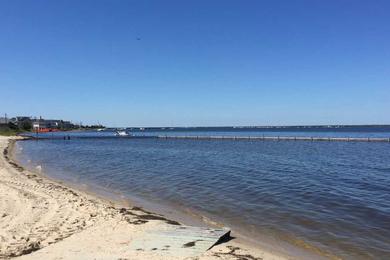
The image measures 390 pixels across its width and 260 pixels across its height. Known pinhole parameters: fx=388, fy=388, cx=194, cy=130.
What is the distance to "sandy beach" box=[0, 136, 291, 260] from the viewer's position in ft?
32.3

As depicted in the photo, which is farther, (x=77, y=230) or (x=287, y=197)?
(x=287, y=197)

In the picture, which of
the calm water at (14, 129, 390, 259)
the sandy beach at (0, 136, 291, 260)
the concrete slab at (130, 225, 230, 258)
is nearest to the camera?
the sandy beach at (0, 136, 291, 260)

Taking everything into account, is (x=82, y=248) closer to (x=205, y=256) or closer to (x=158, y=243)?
(x=158, y=243)

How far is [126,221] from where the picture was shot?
13.7m

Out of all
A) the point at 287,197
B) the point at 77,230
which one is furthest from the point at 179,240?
the point at 287,197

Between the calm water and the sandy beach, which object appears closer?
the sandy beach

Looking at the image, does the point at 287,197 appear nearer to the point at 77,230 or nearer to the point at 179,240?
the point at 179,240

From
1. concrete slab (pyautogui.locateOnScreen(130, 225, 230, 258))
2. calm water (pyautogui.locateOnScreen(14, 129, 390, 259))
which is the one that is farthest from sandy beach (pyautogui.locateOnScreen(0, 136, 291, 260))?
calm water (pyautogui.locateOnScreen(14, 129, 390, 259))

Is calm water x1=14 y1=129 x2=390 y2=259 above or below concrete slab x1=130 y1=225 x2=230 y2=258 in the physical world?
below

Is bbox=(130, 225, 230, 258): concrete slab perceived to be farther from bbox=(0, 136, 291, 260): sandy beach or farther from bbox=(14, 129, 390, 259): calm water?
bbox=(14, 129, 390, 259): calm water

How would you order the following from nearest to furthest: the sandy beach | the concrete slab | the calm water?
the sandy beach, the concrete slab, the calm water

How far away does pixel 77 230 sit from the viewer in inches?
476

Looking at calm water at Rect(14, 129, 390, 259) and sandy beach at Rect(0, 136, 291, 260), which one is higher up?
sandy beach at Rect(0, 136, 291, 260)

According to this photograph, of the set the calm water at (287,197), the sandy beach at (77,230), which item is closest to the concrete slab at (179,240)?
the sandy beach at (77,230)
